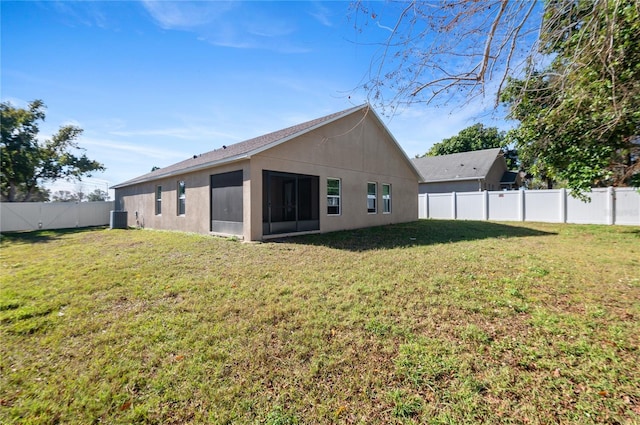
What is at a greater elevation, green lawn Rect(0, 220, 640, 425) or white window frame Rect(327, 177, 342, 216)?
white window frame Rect(327, 177, 342, 216)

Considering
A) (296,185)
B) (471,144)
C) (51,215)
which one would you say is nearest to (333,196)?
(296,185)

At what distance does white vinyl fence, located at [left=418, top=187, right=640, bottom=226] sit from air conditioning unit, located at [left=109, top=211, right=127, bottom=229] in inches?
800

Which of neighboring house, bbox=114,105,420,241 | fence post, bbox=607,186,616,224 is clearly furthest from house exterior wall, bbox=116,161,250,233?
fence post, bbox=607,186,616,224

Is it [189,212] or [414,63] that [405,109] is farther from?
[189,212]

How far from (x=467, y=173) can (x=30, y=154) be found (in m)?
34.6

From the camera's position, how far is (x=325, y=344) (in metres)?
3.11

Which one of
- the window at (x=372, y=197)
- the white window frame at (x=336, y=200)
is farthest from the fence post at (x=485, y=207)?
the white window frame at (x=336, y=200)

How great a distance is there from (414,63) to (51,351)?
6063mm

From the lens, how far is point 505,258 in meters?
6.66

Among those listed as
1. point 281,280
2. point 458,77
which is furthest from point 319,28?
point 281,280

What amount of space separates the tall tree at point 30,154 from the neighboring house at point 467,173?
30223 millimetres

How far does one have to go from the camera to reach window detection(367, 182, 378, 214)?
45.2ft

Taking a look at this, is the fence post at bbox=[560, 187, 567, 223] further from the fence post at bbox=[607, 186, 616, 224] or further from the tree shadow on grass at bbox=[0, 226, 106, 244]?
the tree shadow on grass at bbox=[0, 226, 106, 244]

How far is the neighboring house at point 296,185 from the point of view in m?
9.52
